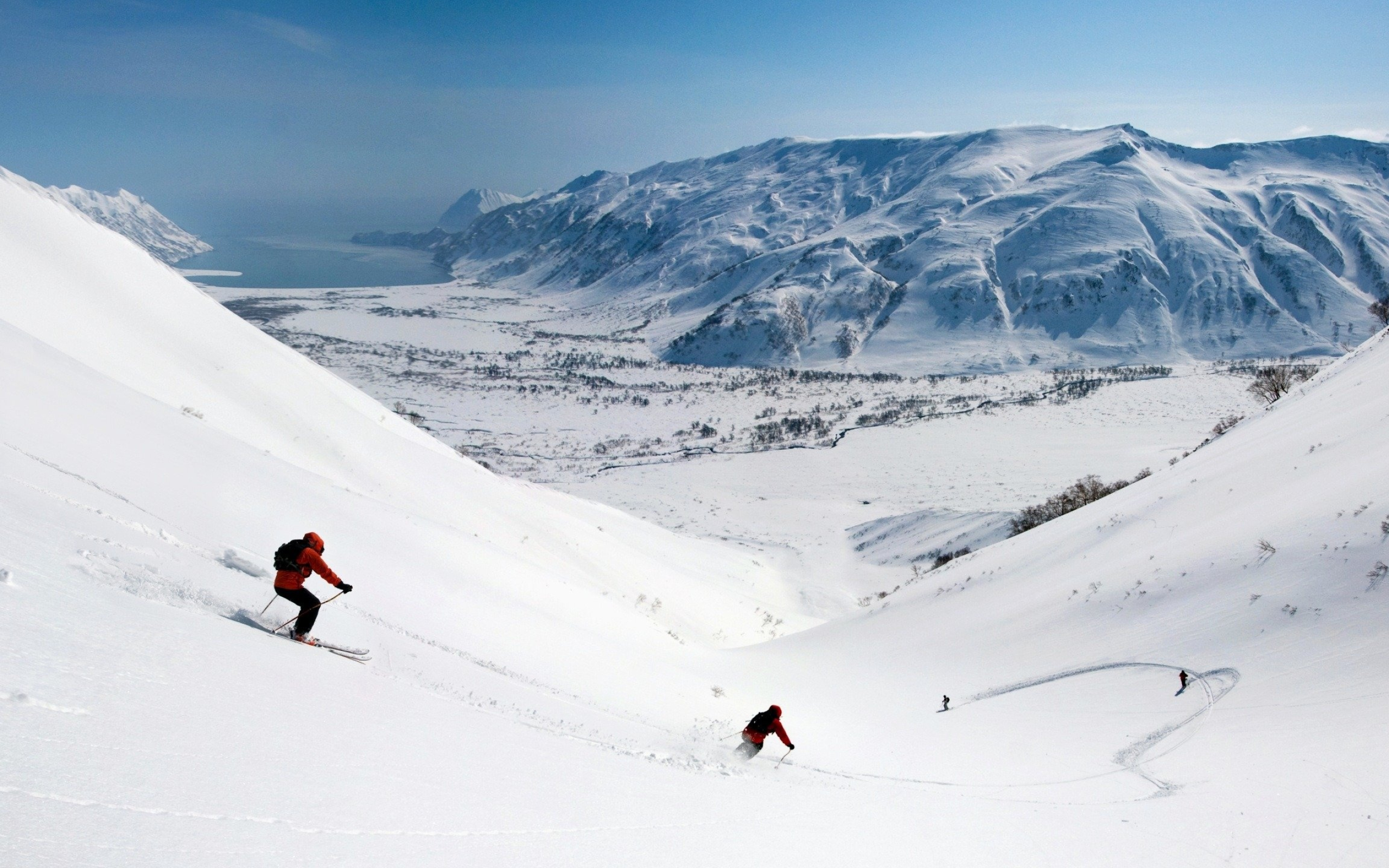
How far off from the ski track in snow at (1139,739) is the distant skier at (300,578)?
6.60 metres

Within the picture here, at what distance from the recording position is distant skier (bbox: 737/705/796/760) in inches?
388

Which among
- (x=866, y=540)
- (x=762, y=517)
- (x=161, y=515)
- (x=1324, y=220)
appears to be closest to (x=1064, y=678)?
(x=161, y=515)

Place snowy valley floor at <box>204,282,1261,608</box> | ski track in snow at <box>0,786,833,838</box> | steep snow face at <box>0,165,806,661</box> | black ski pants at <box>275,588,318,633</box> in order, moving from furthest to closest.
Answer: snowy valley floor at <box>204,282,1261,608</box>
steep snow face at <box>0,165,806,661</box>
black ski pants at <box>275,588,318,633</box>
ski track in snow at <box>0,786,833,838</box>

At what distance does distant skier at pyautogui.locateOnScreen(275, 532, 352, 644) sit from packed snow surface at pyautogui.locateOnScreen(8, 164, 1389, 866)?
39 centimetres

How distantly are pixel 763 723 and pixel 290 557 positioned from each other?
6.42m

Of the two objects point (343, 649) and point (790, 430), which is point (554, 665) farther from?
point (790, 430)

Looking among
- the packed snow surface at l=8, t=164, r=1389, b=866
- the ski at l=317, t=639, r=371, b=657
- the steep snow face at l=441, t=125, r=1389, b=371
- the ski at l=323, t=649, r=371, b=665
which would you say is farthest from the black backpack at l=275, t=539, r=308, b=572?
the steep snow face at l=441, t=125, r=1389, b=371

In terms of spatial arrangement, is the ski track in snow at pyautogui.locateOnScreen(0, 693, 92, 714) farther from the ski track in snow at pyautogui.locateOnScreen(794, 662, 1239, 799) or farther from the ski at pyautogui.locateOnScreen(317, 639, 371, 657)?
the ski track in snow at pyautogui.locateOnScreen(794, 662, 1239, 799)

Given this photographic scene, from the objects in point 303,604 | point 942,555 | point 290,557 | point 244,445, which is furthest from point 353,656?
point 942,555

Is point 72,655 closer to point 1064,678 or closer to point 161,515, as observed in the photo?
point 161,515

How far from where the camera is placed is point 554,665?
11672 millimetres

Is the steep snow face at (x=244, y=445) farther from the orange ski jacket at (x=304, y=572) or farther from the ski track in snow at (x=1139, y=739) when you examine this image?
the ski track in snow at (x=1139, y=739)

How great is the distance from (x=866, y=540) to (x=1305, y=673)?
40.0 meters

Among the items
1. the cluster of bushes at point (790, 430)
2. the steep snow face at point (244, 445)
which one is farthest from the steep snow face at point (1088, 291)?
the steep snow face at point (244, 445)
